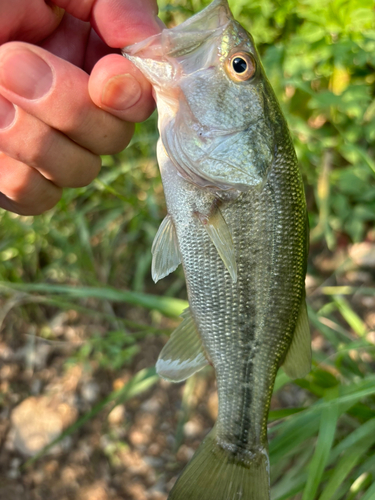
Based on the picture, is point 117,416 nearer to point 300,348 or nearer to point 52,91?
point 300,348

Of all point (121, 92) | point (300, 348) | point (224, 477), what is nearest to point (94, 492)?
point (224, 477)

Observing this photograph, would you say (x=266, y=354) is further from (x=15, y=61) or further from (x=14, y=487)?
(x=14, y=487)

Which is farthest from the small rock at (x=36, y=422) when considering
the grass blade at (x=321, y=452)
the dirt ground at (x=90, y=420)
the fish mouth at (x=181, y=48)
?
Answer: the fish mouth at (x=181, y=48)

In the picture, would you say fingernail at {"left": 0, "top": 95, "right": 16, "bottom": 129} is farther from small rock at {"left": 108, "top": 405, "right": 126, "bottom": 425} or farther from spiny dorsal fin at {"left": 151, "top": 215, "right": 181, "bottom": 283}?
small rock at {"left": 108, "top": 405, "right": 126, "bottom": 425}

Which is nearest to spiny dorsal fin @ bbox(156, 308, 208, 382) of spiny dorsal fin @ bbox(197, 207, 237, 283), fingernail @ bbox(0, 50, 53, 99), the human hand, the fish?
the fish

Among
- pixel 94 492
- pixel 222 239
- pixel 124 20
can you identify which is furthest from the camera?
pixel 94 492

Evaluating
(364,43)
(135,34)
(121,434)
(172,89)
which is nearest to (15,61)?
(135,34)
